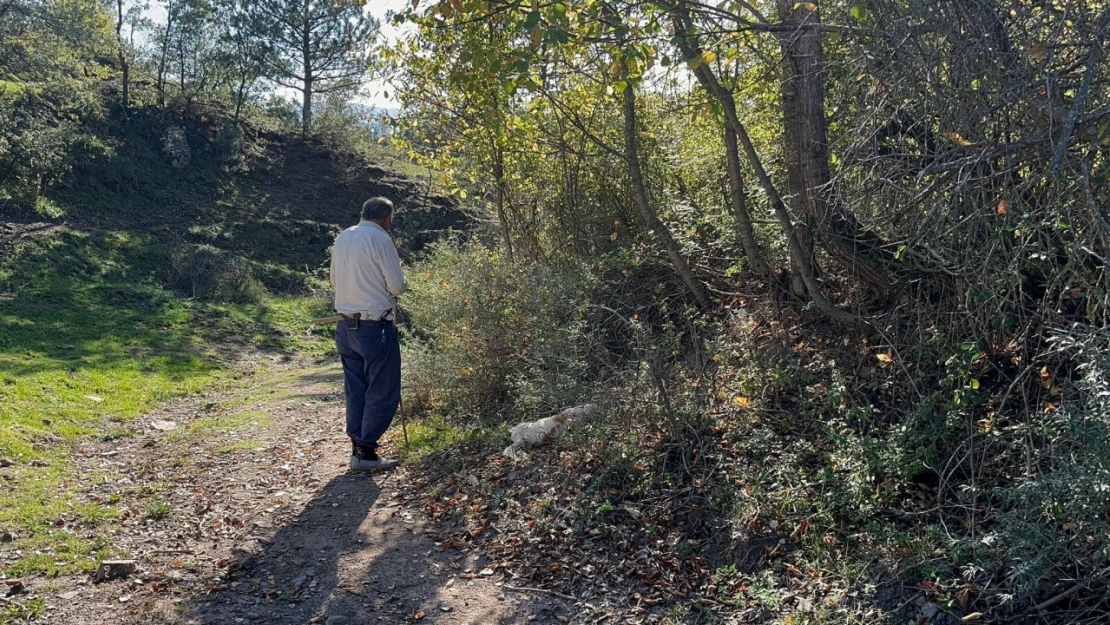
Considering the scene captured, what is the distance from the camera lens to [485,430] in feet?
24.0

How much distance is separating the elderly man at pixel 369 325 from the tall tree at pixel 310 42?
906 inches

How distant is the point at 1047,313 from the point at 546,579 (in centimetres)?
308

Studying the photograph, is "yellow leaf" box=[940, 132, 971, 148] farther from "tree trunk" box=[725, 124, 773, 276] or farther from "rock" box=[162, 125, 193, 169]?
"rock" box=[162, 125, 193, 169]

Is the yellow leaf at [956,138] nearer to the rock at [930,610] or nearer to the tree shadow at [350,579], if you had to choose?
the rock at [930,610]

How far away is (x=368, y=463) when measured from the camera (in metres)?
6.89

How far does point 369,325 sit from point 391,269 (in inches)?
18.9

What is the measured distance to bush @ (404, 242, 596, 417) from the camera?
7.10 meters

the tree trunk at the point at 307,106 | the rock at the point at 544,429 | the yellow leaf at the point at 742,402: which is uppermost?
the tree trunk at the point at 307,106

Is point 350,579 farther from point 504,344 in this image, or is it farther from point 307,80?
point 307,80

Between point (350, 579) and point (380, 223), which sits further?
point (380, 223)

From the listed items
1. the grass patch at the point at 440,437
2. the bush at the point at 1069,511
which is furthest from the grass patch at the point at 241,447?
the bush at the point at 1069,511

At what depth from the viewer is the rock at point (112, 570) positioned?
4766mm

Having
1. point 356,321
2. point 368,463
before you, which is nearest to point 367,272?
point 356,321

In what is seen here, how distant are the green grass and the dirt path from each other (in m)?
0.23
